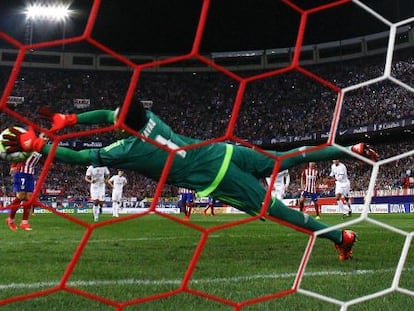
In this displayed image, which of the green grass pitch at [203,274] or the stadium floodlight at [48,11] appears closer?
the green grass pitch at [203,274]

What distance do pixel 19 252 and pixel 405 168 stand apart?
14.2 metres

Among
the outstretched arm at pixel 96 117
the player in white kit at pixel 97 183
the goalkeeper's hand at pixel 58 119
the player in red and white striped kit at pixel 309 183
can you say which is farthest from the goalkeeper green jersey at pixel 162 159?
the player in red and white striped kit at pixel 309 183

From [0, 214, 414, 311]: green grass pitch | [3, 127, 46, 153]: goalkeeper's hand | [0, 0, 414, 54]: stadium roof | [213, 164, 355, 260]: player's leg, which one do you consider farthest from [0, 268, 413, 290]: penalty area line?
[0, 0, 414, 54]: stadium roof

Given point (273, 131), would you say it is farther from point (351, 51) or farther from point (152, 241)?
point (351, 51)

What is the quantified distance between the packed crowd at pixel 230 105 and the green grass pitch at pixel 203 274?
10314mm

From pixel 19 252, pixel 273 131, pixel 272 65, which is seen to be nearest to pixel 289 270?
pixel 19 252

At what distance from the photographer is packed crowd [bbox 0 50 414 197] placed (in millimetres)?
16781

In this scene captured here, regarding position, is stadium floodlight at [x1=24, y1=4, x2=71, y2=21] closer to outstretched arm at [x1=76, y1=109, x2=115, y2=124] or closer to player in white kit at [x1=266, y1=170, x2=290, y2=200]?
player in white kit at [x1=266, y1=170, x2=290, y2=200]

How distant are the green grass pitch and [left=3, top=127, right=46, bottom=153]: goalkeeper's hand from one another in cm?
69

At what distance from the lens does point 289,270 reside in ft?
12.7

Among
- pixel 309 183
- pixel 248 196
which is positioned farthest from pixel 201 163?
pixel 309 183

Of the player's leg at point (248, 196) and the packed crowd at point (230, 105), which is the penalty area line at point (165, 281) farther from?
the packed crowd at point (230, 105)

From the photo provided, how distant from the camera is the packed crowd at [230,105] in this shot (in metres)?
16.8

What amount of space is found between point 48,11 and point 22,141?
23.4 metres
